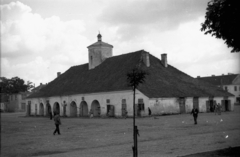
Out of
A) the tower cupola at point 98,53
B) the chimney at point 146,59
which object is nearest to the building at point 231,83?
the tower cupola at point 98,53

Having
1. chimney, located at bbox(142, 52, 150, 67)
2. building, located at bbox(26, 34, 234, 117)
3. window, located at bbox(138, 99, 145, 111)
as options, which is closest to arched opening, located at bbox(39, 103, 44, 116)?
building, located at bbox(26, 34, 234, 117)

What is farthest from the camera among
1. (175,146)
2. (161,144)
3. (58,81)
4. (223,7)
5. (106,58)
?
(58,81)

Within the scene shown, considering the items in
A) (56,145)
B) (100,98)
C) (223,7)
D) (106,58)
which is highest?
(106,58)

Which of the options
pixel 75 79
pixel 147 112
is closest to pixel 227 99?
pixel 147 112

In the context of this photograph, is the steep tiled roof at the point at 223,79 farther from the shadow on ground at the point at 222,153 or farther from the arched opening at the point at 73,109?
Answer: the shadow on ground at the point at 222,153

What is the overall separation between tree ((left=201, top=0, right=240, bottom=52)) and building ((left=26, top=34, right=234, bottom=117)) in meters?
23.0

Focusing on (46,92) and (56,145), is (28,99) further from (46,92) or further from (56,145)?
(56,145)

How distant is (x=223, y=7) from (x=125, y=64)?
105ft

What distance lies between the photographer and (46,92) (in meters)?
50.2

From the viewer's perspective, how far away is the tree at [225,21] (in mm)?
8983

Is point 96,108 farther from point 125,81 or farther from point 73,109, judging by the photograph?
point 125,81

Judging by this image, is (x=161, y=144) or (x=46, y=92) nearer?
(x=161, y=144)

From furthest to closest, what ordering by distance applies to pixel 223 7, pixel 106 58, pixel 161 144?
pixel 106 58
pixel 161 144
pixel 223 7

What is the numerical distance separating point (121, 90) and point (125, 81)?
4.30ft
